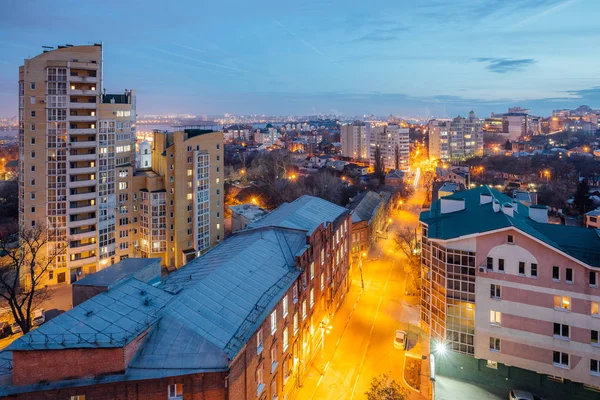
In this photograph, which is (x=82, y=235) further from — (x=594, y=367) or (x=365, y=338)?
(x=594, y=367)

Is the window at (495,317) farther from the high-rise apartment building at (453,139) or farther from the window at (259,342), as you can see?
the high-rise apartment building at (453,139)

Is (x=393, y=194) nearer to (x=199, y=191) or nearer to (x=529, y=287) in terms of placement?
(x=199, y=191)

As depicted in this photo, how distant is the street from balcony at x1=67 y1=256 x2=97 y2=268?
22.1m

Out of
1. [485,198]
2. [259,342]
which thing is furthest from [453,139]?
[259,342]

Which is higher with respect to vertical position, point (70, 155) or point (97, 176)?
point (70, 155)

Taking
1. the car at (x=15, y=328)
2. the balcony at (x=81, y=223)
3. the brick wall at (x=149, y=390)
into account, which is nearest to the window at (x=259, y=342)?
the brick wall at (x=149, y=390)

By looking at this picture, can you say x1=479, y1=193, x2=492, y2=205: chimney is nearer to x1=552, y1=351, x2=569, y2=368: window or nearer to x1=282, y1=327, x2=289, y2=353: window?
x1=552, y1=351, x2=569, y2=368: window

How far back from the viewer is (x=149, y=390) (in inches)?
429

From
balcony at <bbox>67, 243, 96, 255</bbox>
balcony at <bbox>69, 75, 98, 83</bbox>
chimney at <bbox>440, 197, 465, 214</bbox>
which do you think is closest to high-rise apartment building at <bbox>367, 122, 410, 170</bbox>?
balcony at <bbox>69, 75, 98, 83</bbox>

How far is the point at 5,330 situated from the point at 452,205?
28.7 metres

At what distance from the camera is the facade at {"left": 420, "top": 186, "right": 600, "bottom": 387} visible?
1658 cm

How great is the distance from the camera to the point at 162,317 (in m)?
12.5

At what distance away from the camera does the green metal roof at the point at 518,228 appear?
16.9m

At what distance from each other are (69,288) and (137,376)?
25.3m
